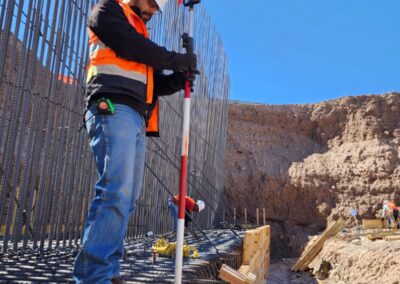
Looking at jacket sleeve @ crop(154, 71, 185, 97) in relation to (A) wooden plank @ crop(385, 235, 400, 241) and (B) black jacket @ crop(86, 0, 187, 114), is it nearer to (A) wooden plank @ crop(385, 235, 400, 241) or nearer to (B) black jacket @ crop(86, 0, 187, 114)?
(B) black jacket @ crop(86, 0, 187, 114)

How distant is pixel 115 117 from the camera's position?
172cm

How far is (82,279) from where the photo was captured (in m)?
1.60

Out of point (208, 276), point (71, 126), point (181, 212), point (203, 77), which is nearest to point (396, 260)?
point (203, 77)

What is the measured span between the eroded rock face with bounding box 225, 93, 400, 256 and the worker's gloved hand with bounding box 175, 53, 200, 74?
13.6 meters

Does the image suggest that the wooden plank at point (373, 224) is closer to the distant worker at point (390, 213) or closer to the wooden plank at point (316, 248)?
the distant worker at point (390, 213)

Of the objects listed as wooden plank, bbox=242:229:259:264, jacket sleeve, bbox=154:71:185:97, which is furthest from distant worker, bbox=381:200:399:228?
jacket sleeve, bbox=154:71:185:97

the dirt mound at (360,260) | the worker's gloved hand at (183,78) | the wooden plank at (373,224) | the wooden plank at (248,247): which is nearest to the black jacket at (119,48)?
the worker's gloved hand at (183,78)

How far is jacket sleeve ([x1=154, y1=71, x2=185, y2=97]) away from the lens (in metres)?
2.13

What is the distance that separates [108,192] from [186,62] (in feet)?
2.30

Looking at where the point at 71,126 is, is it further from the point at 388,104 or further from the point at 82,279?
the point at 388,104

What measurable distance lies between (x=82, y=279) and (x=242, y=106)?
16.8m

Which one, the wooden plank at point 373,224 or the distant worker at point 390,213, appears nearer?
the distant worker at point 390,213

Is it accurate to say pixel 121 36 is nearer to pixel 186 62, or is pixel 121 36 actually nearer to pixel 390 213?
pixel 186 62

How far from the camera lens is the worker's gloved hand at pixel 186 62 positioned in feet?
6.26
